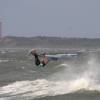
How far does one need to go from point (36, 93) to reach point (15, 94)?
1.20 metres

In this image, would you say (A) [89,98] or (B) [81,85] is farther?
(B) [81,85]

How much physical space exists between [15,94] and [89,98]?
4.60 m

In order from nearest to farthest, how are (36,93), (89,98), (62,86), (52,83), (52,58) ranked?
(89,98) → (36,93) → (62,86) → (52,83) → (52,58)

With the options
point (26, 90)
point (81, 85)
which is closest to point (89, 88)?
point (81, 85)

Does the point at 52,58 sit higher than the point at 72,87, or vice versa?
the point at 72,87

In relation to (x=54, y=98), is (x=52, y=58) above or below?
below

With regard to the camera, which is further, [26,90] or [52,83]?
[52,83]

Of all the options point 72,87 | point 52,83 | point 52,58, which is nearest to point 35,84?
point 52,83

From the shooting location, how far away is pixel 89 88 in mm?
28484

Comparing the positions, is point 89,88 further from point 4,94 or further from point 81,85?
point 4,94

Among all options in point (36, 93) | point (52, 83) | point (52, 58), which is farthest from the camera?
point (52, 58)

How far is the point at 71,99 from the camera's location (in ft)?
86.1

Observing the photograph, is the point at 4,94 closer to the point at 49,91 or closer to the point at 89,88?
the point at 49,91

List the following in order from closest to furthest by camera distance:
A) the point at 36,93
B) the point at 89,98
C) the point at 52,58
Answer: the point at 89,98 → the point at 36,93 → the point at 52,58
